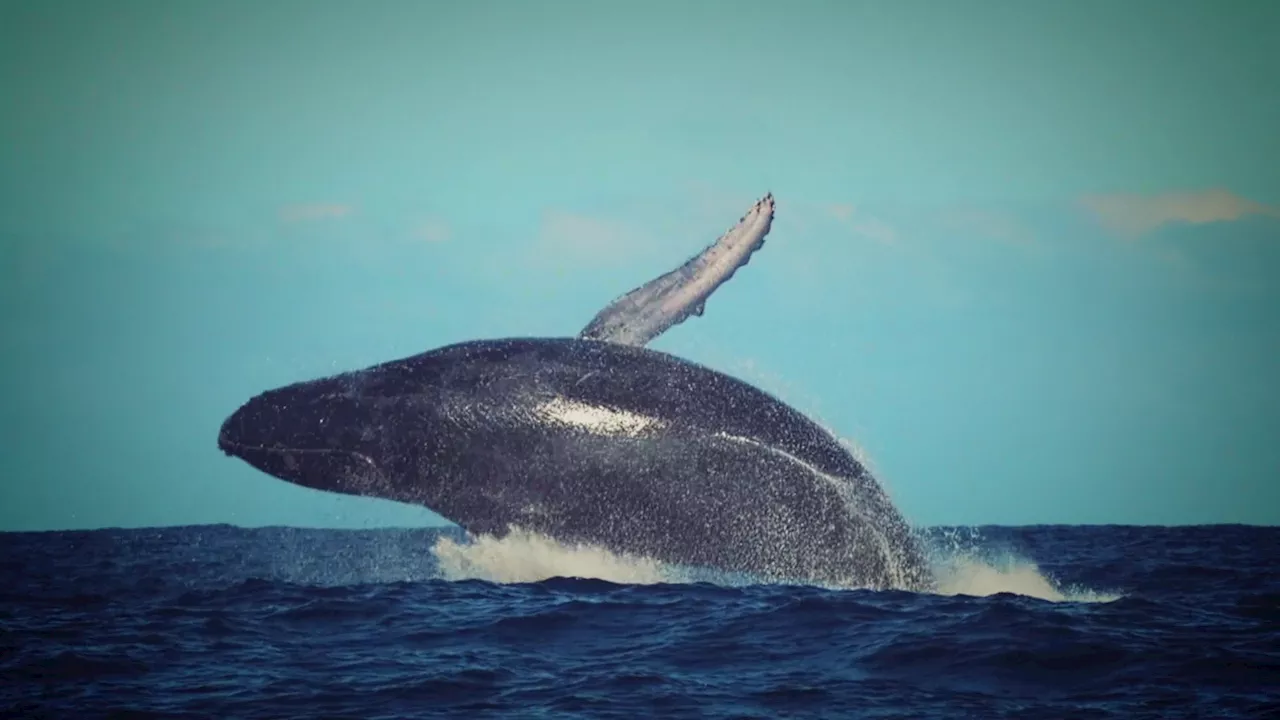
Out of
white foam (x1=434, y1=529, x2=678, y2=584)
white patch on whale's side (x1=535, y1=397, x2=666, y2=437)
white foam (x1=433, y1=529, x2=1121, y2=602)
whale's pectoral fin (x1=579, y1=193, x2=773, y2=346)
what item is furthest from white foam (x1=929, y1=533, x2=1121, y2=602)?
white patch on whale's side (x1=535, y1=397, x2=666, y2=437)

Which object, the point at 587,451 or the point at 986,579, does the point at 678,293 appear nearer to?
the point at 587,451

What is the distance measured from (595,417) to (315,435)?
2076mm

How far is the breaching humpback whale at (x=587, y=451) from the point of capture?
898 centimetres

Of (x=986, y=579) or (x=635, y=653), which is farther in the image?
(x=986, y=579)

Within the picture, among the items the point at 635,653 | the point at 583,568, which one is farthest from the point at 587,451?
the point at 635,653

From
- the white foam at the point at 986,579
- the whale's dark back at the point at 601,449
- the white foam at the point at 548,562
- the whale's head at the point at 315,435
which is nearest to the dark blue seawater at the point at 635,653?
the white foam at the point at 986,579

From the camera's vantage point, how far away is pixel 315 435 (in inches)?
354

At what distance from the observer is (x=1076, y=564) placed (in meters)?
19.6

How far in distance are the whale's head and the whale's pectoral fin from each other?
6.11ft

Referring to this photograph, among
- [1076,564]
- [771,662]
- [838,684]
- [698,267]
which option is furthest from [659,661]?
[1076,564]

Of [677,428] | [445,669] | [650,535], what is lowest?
[445,669]

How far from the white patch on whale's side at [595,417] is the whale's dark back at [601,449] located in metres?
0.01

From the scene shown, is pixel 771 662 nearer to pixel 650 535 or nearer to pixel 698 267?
pixel 650 535

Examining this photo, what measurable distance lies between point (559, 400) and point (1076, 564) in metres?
13.4
